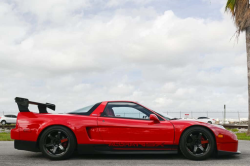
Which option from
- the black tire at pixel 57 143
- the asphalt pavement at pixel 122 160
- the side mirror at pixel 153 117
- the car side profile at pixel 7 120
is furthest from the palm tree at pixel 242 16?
the car side profile at pixel 7 120

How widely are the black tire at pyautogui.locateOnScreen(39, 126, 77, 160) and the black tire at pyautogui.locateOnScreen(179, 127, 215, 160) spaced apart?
2.14 metres

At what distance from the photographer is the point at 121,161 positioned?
5.93 meters

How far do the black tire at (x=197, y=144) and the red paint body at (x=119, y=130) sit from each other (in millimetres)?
96

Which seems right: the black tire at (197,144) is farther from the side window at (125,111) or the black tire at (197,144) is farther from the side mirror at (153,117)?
the side window at (125,111)

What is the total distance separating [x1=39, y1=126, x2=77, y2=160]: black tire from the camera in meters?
6.04

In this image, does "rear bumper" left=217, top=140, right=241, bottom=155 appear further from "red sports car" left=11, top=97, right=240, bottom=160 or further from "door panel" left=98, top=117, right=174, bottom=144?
"door panel" left=98, top=117, right=174, bottom=144

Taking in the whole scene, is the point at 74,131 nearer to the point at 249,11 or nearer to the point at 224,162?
the point at 224,162

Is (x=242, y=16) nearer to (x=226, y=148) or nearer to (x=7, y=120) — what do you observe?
(x=226, y=148)

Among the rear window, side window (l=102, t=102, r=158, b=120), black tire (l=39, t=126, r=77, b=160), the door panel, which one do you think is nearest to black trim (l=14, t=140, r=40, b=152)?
black tire (l=39, t=126, r=77, b=160)

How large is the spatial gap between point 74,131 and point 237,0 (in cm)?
1205

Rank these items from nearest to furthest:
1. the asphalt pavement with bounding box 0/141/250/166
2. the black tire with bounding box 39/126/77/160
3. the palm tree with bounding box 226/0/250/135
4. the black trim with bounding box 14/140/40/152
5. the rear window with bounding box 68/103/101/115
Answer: the asphalt pavement with bounding box 0/141/250/166 < the black tire with bounding box 39/126/77/160 < the black trim with bounding box 14/140/40/152 < the rear window with bounding box 68/103/101/115 < the palm tree with bounding box 226/0/250/135

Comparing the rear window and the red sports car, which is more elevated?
the rear window

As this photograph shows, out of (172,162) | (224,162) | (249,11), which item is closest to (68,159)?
(172,162)

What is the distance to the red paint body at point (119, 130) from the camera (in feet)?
19.6
